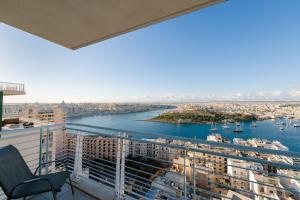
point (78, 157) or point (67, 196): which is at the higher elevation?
point (78, 157)

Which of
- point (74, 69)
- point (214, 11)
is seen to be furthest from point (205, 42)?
point (74, 69)

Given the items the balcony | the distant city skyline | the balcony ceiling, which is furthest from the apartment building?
the balcony

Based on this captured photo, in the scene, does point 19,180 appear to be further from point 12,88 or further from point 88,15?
point 12,88

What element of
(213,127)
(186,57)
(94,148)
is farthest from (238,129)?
(94,148)

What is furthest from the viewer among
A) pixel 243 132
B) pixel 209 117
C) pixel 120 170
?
pixel 209 117

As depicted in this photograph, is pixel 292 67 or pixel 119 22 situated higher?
pixel 292 67

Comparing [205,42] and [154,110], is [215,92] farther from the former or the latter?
[205,42]
